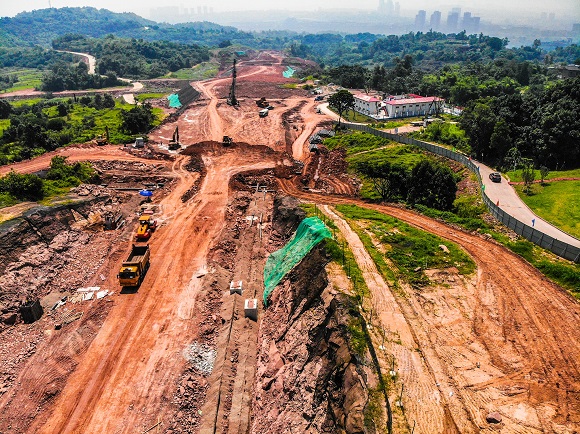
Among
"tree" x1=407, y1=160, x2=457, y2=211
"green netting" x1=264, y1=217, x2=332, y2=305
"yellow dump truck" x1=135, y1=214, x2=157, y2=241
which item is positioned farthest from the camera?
"tree" x1=407, y1=160, x2=457, y2=211

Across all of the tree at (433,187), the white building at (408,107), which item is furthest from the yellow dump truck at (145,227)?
the white building at (408,107)

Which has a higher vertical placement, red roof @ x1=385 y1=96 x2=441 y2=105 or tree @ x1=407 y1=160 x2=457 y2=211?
red roof @ x1=385 y1=96 x2=441 y2=105

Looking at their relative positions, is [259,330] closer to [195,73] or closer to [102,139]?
[102,139]

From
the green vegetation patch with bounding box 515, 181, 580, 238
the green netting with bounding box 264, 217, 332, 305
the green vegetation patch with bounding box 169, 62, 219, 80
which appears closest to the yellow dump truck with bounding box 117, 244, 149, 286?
the green netting with bounding box 264, 217, 332, 305

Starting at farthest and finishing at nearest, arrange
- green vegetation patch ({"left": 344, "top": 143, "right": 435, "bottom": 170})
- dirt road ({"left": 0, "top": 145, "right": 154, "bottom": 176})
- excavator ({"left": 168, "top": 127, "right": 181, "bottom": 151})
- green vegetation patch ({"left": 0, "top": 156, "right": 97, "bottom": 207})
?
excavator ({"left": 168, "top": 127, "right": 181, "bottom": 151}) < green vegetation patch ({"left": 344, "top": 143, "right": 435, "bottom": 170}) < dirt road ({"left": 0, "top": 145, "right": 154, "bottom": 176}) < green vegetation patch ({"left": 0, "top": 156, "right": 97, "bottom": 207})

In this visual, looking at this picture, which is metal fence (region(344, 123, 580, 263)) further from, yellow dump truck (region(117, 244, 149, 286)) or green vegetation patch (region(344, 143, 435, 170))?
yellow dump truck (region(117, 244, 149, 286))

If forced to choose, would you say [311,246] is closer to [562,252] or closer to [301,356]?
[301,356]

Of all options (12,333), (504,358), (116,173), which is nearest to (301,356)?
(504,358)
